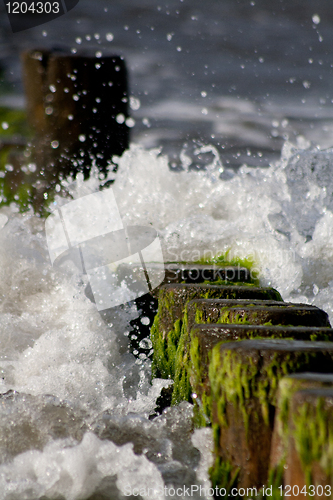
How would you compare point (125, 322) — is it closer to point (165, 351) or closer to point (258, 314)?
point (165, 351)

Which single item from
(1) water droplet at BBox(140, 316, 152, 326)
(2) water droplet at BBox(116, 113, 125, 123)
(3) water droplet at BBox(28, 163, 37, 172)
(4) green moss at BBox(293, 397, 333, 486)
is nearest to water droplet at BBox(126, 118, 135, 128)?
(2) water droplet at BBox(116, 113, 125, 123)

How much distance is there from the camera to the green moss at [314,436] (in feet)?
2.15

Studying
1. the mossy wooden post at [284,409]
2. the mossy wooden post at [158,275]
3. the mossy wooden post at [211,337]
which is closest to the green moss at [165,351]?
the mossy wooden post at [158,275]

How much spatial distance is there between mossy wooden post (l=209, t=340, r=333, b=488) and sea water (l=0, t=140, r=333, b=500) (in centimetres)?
22

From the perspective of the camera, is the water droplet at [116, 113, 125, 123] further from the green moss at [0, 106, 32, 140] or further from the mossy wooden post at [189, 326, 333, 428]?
the mossy wooden post at [189, 326, 333, 428]

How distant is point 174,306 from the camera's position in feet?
5.69

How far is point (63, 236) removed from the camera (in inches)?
137

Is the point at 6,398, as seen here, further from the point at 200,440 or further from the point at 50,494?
the point at 200,440

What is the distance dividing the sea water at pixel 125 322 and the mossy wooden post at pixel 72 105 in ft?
0.93

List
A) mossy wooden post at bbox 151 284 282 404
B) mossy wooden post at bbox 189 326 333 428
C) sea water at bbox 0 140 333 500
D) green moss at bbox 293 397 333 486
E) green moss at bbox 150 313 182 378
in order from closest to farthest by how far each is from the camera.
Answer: green moss at bbox 293 397 333 486 < mossy wooden post at bbox 189 326 333 428 < sea water at bbox 0 140 333 500 < mossy wooden post at bbox 151 284 282 404 < green moss at bbox 150 313 182 378

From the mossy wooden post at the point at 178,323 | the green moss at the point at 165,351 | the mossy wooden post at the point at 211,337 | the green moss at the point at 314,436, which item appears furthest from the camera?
the green moss at the point at 165,351

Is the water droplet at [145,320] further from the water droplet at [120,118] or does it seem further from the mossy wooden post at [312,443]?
the water droplet at [120,118]

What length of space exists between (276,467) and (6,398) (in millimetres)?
896

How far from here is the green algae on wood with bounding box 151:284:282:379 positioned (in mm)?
1659
